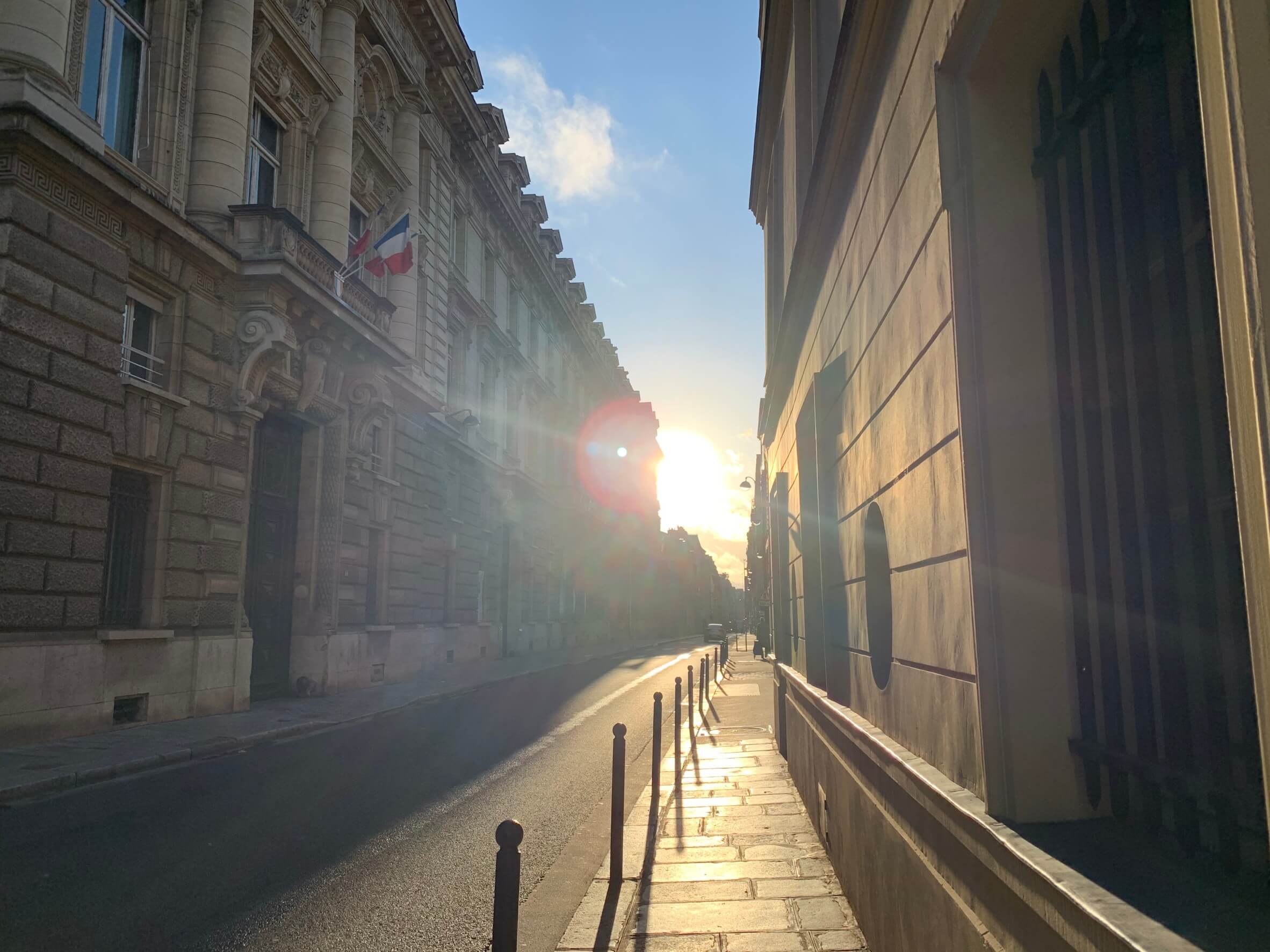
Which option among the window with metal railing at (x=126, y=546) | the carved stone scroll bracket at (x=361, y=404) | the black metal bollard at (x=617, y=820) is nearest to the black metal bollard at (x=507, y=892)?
the black metal bollard at (x=617, y=820)

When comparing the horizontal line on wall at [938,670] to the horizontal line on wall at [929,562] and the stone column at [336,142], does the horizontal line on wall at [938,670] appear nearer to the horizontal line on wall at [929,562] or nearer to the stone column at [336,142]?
the horizontal line on wall at [929,562]

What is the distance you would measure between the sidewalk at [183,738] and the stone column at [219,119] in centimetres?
780

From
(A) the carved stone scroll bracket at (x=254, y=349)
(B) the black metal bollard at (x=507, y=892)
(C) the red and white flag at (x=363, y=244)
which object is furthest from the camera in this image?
(C) the red and white flag at (x=363, y=244)

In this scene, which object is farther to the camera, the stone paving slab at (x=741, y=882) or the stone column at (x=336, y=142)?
the stone column at (x=336, y=142)

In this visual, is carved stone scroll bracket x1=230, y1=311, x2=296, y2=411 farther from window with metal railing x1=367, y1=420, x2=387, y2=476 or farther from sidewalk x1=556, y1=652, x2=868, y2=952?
sidewalk x1=556, y1=652, x2=868, y2=952

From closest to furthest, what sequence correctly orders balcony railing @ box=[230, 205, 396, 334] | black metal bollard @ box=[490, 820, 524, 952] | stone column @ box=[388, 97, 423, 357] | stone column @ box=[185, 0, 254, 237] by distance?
black metal bollard @ box=[490, 820, 524, 952], stone column @ box=[185, 0, 254, 237], balcony railing @ box=[230, 205, 396, 334], stone column @ box=[388, 97, 423, 357]

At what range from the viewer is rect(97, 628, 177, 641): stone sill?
11898 millimetres

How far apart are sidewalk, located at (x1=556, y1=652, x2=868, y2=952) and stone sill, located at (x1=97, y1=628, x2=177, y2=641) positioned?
24.3ft

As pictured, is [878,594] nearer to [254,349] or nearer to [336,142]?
[254,349]

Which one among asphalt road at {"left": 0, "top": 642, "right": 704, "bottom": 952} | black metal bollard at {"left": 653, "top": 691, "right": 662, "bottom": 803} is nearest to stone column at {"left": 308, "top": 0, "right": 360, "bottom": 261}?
asphalt road at {"left": 0, "top": 642, "right": 704, "bottom": 952}

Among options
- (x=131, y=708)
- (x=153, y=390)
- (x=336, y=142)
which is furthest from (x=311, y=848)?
(x=336, y=142)

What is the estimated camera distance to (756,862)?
6336 millimetres

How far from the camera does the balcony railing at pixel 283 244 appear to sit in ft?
50.3

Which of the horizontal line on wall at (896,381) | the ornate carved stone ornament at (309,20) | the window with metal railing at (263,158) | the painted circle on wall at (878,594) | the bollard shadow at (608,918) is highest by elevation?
the ornate carved stone ornament at (309,20)
